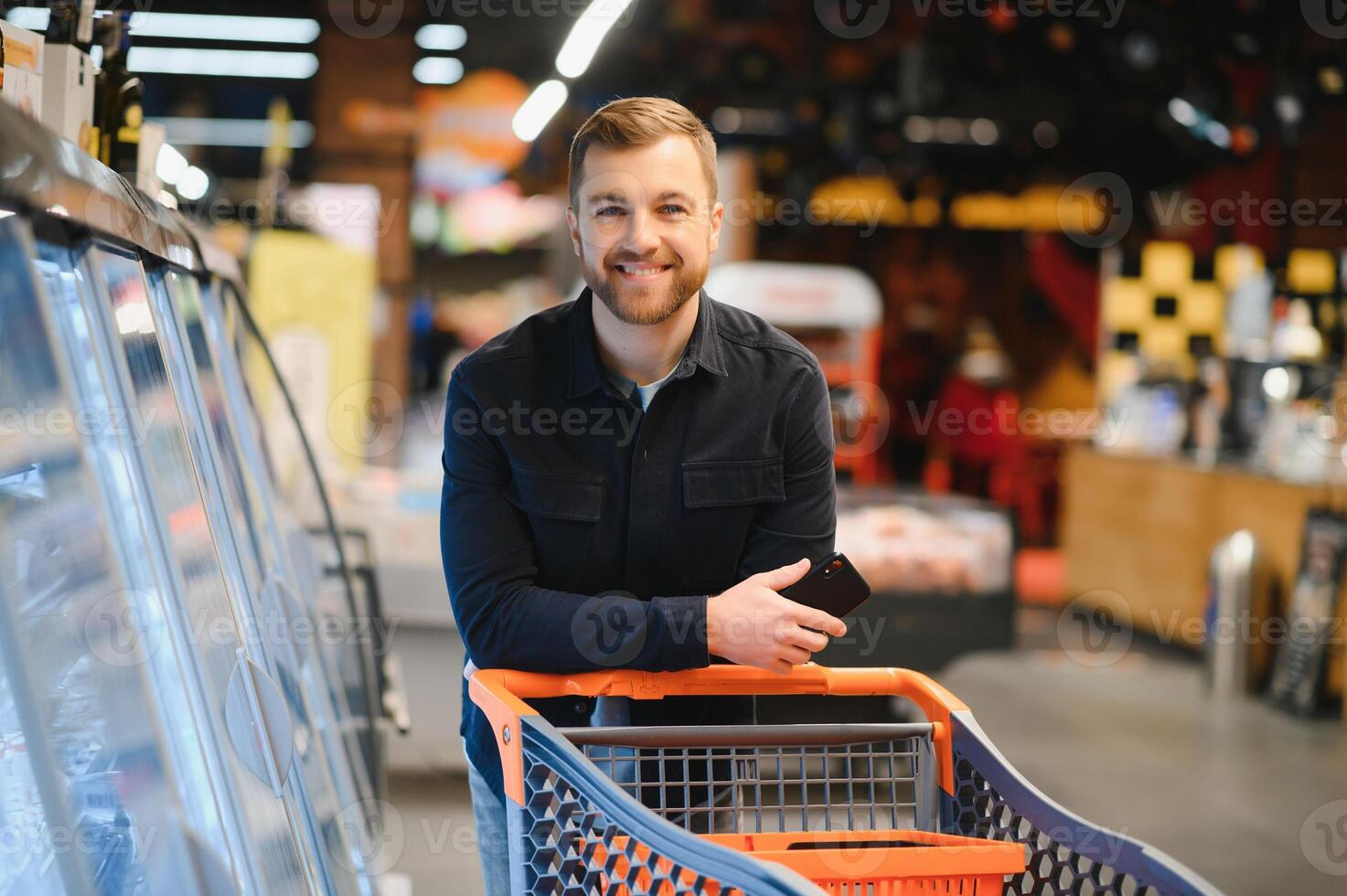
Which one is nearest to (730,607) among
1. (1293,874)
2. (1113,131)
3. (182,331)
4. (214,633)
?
(214,633)

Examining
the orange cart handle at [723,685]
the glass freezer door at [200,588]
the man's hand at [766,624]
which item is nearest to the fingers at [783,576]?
the man's hand at [766,624]

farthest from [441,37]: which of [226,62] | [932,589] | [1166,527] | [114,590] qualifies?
[114,590]

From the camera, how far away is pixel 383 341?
10930 millimetres

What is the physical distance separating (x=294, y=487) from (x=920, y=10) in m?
5.96

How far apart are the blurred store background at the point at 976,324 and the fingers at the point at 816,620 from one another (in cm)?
103

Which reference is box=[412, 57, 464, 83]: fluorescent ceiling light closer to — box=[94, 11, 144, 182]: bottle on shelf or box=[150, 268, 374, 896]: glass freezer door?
box=[150, 268, 374, 896]: glass freezer door

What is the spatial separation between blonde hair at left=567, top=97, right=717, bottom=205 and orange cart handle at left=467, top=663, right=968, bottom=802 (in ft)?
2.12

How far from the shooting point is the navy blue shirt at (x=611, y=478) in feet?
5.94

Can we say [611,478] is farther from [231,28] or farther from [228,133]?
[228,133]

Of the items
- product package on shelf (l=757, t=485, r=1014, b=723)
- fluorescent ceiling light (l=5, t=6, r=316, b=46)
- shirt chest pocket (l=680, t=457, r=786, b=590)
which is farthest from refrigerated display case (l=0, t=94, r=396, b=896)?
fluorescent ceiling light (l=5, t=6, r=316, b=46)

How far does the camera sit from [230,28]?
1078 centimetres

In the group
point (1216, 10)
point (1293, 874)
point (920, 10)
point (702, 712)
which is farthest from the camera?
point (920, 10)

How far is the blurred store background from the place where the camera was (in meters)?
5.37

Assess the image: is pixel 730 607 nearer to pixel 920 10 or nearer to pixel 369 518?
pixel 369 518
